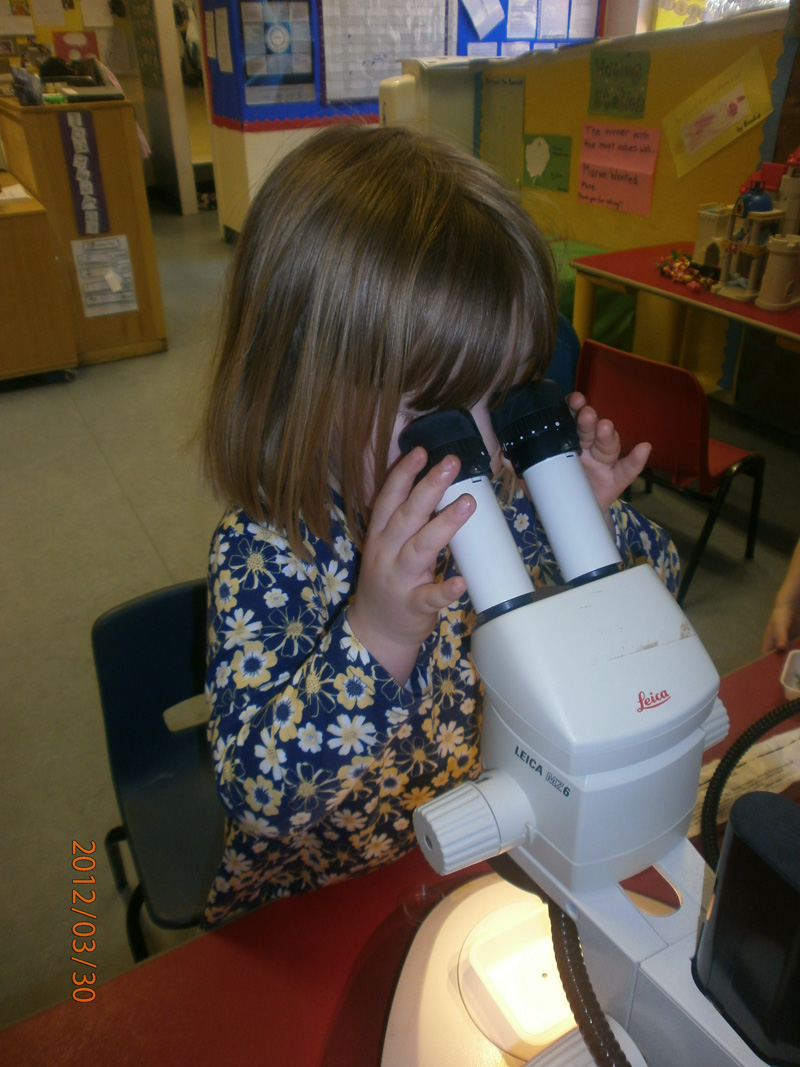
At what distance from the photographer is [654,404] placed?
1752mm

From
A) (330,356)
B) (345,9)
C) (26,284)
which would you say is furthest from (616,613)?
(345,9)

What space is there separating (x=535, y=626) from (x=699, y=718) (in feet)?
0.31

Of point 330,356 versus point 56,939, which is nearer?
point 330,356

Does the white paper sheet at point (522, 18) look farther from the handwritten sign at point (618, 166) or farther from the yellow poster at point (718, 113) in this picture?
the yellow poster at point (718, 113)

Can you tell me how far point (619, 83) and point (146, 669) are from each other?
242 cm

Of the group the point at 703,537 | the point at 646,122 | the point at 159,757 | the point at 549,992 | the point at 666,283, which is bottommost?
the point at 703,537

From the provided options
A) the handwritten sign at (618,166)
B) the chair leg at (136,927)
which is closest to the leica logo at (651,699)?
the chair leg at (136,927)

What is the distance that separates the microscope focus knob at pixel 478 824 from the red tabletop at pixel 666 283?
164cm

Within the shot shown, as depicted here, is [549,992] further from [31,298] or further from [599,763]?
[31,298]

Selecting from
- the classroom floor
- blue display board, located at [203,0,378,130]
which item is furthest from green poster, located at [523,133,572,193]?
blue display board, located at [203,0,378,130]

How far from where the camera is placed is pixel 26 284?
304 centimetres

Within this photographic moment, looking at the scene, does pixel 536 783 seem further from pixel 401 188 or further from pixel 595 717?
pixel 401 188

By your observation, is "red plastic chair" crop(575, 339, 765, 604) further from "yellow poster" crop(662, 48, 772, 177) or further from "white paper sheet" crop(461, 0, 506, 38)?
"white paper sheet" crop(461, 0, 506, 38)
